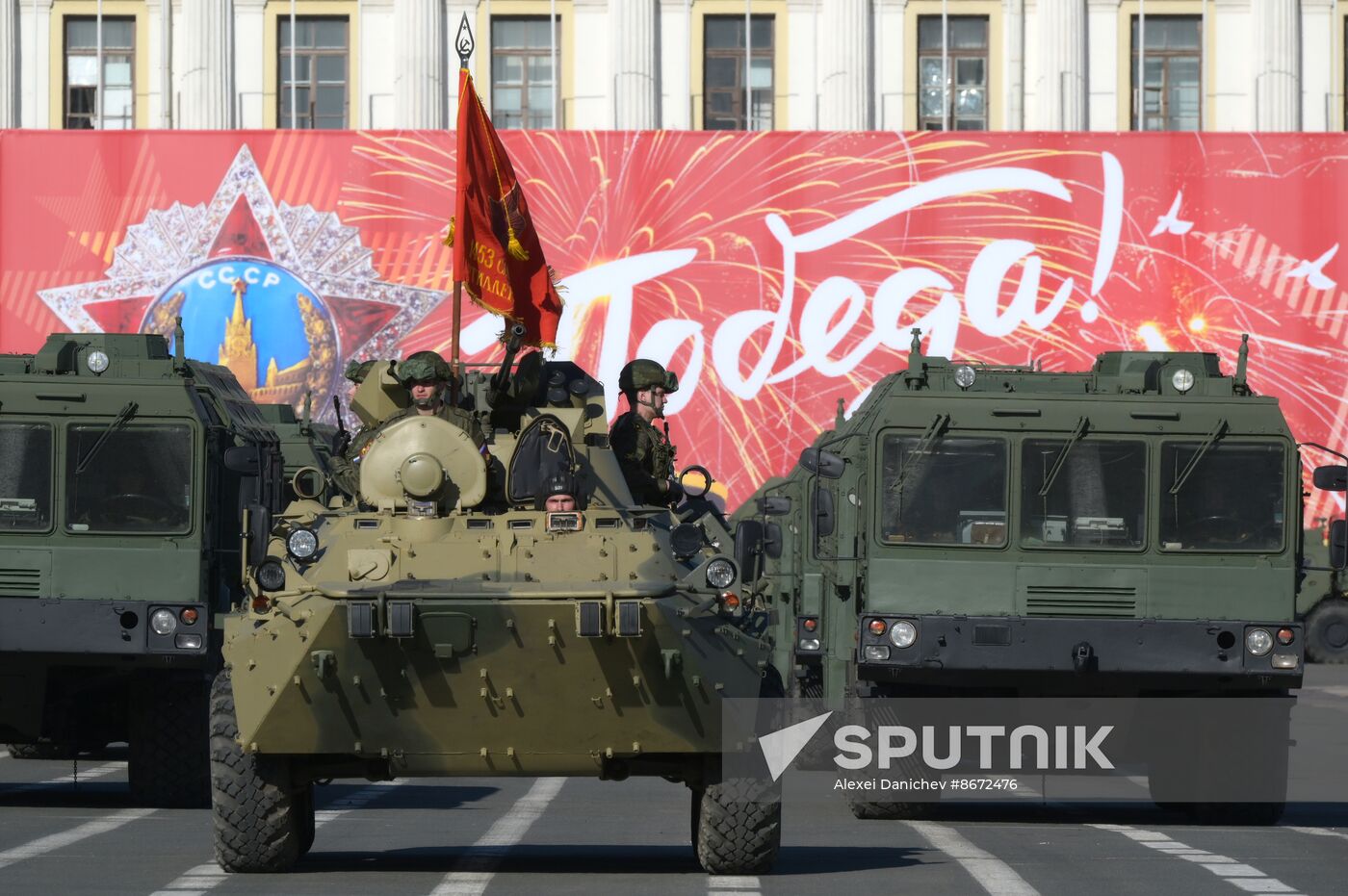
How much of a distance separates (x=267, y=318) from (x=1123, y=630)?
24667 mm

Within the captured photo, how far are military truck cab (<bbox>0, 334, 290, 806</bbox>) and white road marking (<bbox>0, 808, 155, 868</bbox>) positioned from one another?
1029 millimetres

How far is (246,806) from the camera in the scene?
14.5m

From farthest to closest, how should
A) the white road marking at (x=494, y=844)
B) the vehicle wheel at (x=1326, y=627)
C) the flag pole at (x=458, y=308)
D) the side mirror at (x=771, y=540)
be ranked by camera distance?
the vehicle wheel at (x=1326, y=627) < the flag pole at (x=458, y=308) < the side mirror at (x=771, y=540) < the white road marking at (x=494, y=844)

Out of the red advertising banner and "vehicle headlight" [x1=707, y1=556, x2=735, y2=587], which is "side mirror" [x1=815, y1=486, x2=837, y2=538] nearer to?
"vehicle headlight" [x1=707, y1=556, x2=735, y2=587]

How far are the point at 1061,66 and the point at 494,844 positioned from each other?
35362mm

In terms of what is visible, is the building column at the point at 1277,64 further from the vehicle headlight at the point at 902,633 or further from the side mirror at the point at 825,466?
the vehicle headlight at the point at 902,633

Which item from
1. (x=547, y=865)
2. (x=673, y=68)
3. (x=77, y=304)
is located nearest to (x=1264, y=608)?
(x=547, y=865)

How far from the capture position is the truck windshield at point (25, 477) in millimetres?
20641

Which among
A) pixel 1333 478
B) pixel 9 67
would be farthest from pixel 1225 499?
pixel 9 67

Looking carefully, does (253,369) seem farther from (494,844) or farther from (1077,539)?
(494,844)

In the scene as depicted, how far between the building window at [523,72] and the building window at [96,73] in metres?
→ 6.54

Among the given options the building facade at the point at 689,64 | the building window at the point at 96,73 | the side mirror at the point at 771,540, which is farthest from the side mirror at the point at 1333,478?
the building window at the point at 96,73

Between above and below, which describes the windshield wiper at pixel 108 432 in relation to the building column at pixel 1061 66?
below

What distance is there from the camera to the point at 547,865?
1505cm
